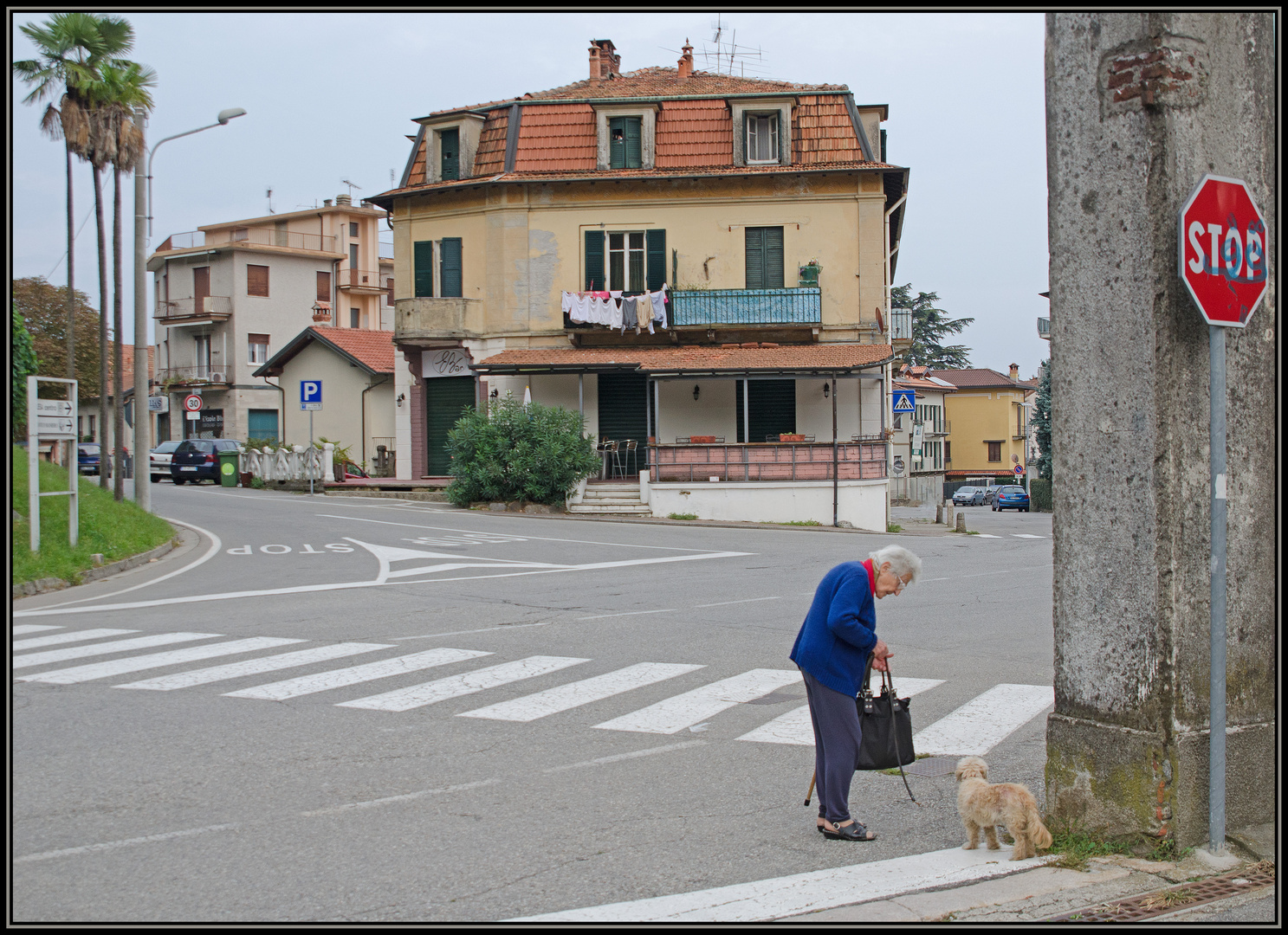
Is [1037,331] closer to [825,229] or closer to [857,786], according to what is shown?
[825,229]

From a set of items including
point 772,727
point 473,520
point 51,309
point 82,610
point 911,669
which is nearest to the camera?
point 772,727

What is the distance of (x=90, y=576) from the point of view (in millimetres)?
16500

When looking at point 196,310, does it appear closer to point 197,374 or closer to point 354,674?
point 197,374

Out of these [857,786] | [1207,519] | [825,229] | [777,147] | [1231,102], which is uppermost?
[777,147]

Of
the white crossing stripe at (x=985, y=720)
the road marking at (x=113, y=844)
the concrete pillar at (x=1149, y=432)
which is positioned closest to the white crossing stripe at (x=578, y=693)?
the white crossing stripe at (x=985, y=720)

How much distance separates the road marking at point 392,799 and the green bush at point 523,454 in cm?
2112

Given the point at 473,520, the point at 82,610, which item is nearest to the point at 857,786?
the point at 82,610

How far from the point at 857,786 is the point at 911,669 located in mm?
3376

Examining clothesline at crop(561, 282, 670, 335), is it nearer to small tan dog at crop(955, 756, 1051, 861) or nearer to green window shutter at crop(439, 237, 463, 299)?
green window shutter at crop(439, 237, 463, 299)

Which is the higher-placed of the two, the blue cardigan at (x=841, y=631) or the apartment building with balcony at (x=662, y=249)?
the apartment building with balcony at (x=662, y=249)

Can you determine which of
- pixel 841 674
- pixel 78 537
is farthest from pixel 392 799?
pixel 78 537

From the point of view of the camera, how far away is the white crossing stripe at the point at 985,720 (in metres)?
7.18

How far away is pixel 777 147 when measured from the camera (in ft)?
107

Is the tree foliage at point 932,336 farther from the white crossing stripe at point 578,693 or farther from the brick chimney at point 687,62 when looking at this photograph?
the white crossing stripe at point 578,693
